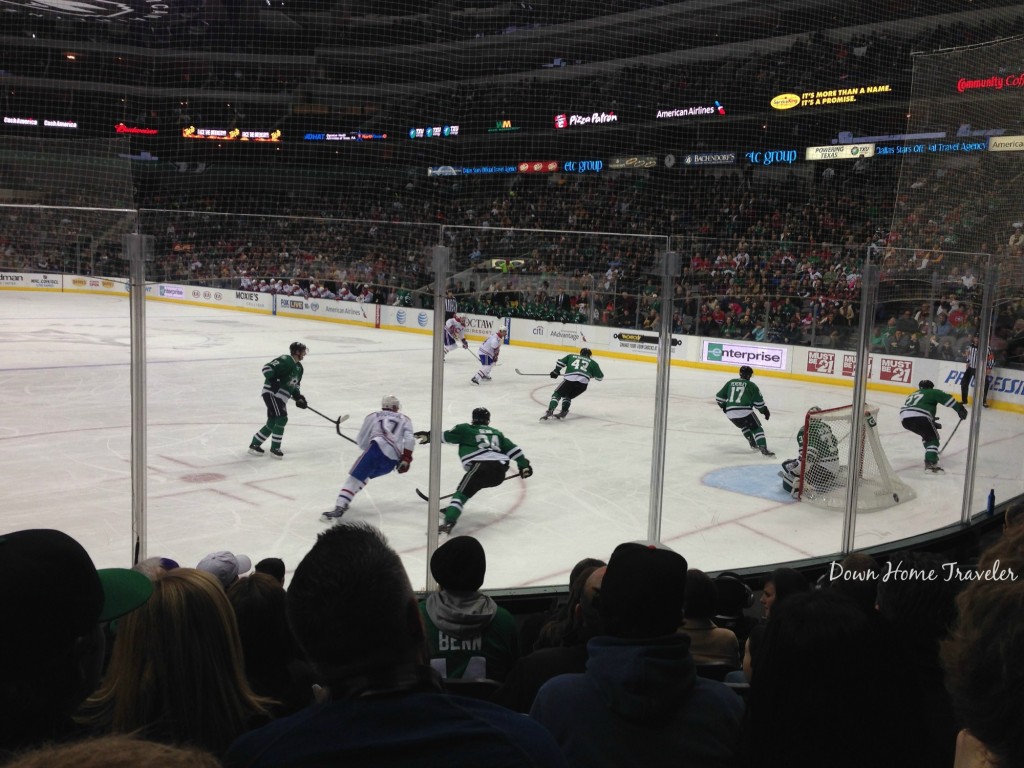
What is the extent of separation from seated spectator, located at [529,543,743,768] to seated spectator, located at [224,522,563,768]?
2.06ft

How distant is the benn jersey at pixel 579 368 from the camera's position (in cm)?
1070

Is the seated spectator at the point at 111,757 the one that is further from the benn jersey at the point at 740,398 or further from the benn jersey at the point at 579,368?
the benn jersey at the point at 579,368

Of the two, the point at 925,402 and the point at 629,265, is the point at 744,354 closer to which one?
the point at 925,402

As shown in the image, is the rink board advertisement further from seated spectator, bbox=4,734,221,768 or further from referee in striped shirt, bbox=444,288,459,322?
seated spectator, bbox=4,734,221,768

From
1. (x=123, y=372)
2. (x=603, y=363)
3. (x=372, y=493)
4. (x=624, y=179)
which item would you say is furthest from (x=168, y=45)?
(x=624, y=179)

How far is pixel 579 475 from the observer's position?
27.5 feet

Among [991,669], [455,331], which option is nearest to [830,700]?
[991,669]

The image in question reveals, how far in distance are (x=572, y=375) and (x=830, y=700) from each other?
9.18 m

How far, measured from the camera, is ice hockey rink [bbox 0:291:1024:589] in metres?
6.42

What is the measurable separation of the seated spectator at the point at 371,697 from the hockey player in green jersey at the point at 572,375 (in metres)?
9.39

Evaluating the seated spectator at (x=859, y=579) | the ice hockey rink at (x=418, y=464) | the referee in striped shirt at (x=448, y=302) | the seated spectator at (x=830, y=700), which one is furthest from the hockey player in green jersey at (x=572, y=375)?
the seated spectator at (x=830, y=700)

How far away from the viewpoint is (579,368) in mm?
10742

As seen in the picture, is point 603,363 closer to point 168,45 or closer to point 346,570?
point 168,45

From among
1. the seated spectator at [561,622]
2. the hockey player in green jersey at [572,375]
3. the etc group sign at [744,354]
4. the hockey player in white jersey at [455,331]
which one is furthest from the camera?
the hockey player in white jersey at [455,331]
